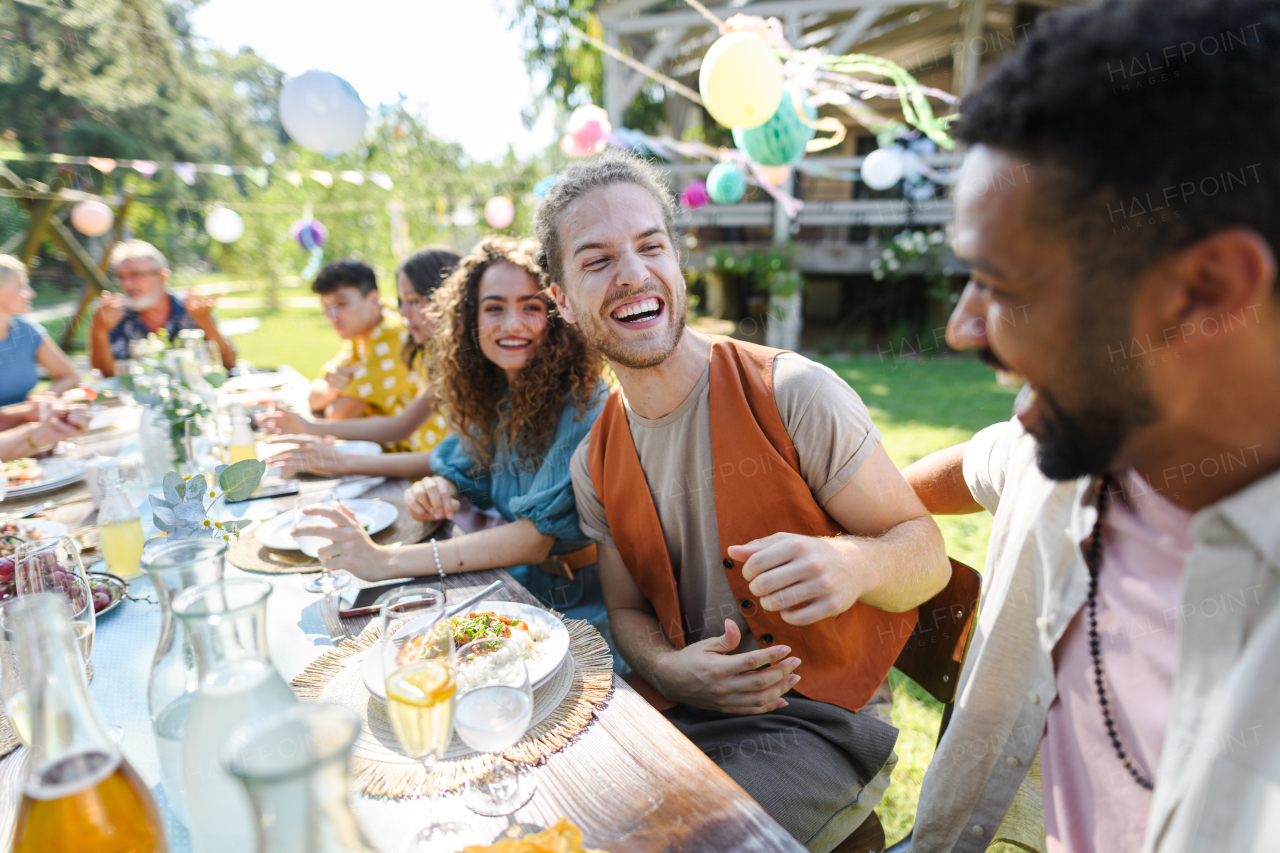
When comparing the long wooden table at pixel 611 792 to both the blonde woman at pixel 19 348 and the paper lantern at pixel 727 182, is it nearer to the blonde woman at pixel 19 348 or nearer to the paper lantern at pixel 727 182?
the blonde woman at pixel 19 348

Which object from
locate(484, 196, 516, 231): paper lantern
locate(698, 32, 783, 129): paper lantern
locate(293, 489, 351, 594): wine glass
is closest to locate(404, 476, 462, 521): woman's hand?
locate(293, 489, 351, 594): wine glass

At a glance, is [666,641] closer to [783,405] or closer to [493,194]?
[783,405]

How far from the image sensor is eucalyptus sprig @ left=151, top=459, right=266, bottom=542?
1.39 m

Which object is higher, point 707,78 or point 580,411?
point 707,78

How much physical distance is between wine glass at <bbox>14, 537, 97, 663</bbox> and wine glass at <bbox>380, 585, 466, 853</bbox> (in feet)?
2.26

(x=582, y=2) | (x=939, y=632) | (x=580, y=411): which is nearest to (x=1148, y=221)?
(x=939, y=632)

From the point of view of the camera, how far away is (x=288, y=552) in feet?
6.63

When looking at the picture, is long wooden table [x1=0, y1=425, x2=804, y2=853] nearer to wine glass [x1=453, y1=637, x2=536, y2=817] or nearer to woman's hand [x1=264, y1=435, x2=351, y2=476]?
wine glass [x1=453, y1=637, x2=536, y2=817]

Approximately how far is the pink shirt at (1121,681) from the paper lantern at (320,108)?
6039 mm

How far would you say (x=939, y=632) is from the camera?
1.72m

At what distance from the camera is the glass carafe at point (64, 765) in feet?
2.33

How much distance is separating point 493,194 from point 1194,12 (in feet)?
39.0

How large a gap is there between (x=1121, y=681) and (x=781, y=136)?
15.0 ft

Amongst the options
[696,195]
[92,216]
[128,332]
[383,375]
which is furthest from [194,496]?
[92,216]
